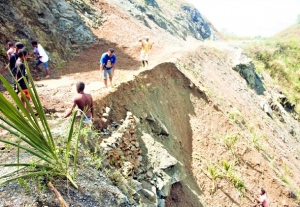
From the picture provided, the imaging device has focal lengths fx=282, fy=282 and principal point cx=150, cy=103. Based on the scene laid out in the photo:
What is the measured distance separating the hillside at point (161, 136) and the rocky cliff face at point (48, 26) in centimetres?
50

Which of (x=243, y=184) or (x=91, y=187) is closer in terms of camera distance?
(x=91, y=187)

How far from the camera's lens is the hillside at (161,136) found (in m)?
4.41

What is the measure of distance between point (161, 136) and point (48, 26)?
6928 mm

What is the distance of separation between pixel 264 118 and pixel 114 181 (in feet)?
38.8

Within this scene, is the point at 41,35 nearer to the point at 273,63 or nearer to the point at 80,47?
the point at 80,47

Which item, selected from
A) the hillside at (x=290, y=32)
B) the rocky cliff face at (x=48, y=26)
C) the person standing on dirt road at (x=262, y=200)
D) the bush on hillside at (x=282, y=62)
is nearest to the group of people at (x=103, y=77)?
the rocky cliff face at (x=48, y=26)

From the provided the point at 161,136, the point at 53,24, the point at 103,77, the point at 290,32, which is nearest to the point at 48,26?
the point at 53,24

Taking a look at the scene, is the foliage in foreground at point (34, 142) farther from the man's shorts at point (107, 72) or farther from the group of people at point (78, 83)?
the man's shorts at point (107, 72)

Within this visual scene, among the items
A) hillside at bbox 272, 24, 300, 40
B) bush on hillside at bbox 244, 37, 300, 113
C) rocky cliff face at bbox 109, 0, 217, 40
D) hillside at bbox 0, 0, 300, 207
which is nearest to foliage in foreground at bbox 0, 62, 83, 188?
hillside at bbox 0, 0, 300, 207

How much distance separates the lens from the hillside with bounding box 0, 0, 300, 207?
4406mm

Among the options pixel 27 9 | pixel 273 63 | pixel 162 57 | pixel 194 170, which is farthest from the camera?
pixel 273 63

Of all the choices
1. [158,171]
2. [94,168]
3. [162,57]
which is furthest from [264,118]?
[94,168]

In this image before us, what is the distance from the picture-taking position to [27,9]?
1105 cm

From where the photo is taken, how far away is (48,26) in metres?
11.6
